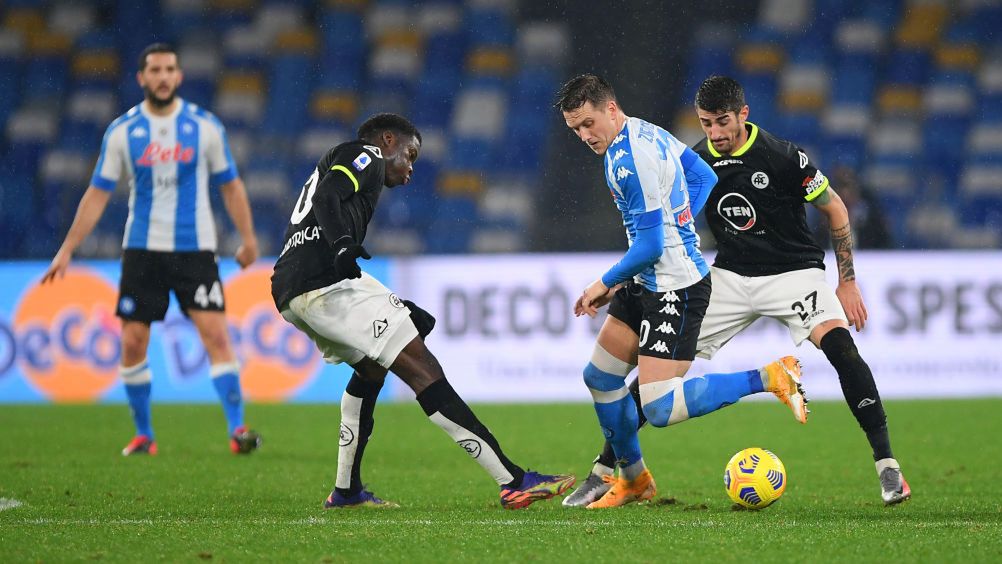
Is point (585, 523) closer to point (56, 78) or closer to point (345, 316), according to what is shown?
point (345, 316)

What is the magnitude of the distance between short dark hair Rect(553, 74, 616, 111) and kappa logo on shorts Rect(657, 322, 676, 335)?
3.41 feet

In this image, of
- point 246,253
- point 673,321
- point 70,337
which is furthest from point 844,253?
point 70,337

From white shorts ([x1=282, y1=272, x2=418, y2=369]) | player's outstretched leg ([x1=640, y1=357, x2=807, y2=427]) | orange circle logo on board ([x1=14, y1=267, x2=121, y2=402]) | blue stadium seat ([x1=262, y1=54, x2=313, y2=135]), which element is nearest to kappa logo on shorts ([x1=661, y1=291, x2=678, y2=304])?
player's outstretched leg ([x1=640, y1=357, x2=807, y2=427])

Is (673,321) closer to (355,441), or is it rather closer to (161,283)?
(355,441)

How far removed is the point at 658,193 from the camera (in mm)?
5730

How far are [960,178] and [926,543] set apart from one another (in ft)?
41.0

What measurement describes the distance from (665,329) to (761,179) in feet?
3.34

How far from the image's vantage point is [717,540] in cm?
499

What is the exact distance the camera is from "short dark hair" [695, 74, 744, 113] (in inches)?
243

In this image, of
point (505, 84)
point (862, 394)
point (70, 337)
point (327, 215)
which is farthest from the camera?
point (505, 84)

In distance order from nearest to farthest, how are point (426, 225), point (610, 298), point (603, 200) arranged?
point (610, 298)
point (426, 225)
point (603, 200)

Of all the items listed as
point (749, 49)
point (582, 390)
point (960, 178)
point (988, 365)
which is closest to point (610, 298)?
point (582, 390)

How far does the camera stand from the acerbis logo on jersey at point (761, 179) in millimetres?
6371

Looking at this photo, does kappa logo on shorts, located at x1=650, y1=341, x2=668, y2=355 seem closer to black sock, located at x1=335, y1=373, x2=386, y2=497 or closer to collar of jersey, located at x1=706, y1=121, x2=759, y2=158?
collar of jersey, located at x1=706, y1=121, x2=759, y2=158
